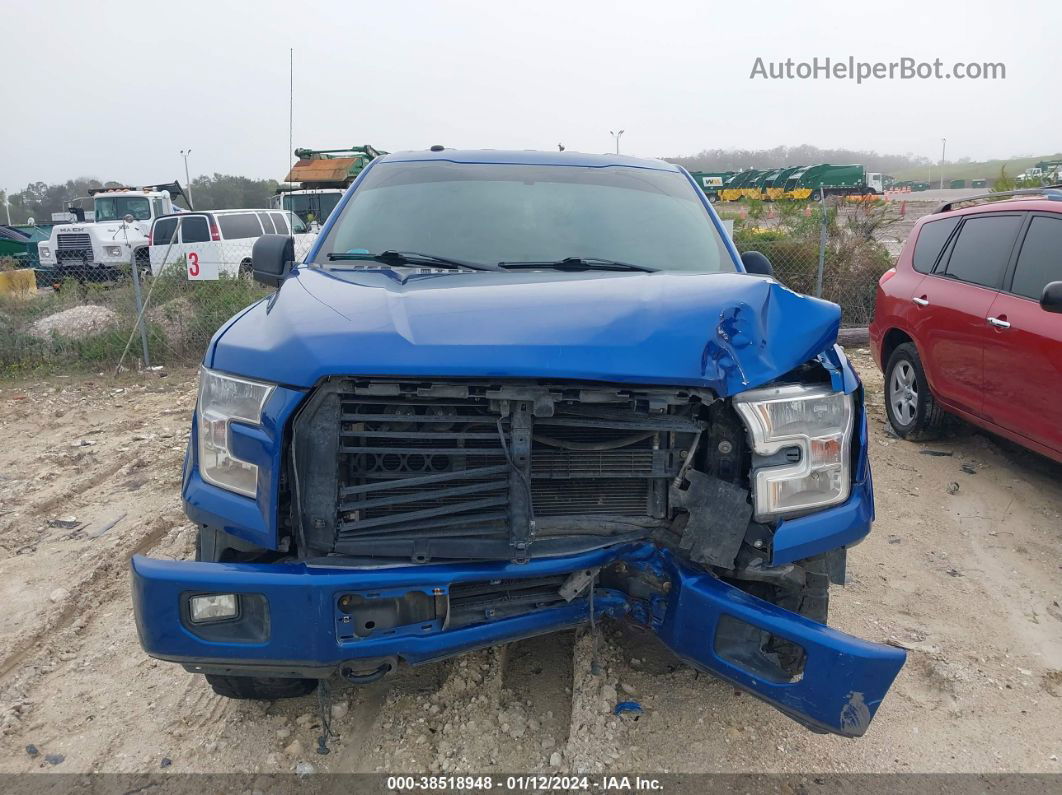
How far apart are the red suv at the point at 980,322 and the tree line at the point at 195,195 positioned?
45.2m

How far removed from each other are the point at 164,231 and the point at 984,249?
15.1 metres

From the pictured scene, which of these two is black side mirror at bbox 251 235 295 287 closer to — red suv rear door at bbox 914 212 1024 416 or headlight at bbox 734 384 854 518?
Answer: headlight at bbox 734 384 854 518

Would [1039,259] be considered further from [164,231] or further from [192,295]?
[164,231]

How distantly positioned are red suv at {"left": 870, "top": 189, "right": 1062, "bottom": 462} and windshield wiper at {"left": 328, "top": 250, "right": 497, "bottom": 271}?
125 inches

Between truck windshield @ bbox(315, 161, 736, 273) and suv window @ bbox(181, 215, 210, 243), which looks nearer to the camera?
truck windshield @ bbox(315, 161, 736, 273)

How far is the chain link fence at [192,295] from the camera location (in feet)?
30.7

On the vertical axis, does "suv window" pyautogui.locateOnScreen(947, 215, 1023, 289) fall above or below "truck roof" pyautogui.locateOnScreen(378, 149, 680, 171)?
below

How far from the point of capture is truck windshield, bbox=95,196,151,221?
19.5 metres

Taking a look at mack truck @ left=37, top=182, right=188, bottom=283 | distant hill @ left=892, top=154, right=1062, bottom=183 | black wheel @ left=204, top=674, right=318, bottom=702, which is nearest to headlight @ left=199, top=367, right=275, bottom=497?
black wheel @ left=204, top=674, right=318, bottom=702

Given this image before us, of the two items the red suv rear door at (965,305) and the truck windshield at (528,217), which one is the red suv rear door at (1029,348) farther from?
the truck windshield at (528,217)

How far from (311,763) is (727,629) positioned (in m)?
1.41

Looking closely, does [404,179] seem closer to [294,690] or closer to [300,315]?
[300,315]

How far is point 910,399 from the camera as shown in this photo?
235 inches

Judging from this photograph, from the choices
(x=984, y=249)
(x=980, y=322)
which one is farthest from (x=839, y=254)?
(x=980, y=322)
